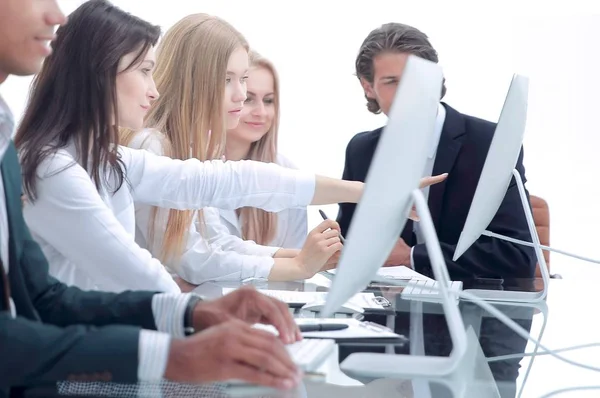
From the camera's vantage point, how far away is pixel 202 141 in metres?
3.04

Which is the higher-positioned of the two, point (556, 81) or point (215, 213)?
point (556, 81)

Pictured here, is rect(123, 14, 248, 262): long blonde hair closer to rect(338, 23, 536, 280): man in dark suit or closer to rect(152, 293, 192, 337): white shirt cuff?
rect(338, 23, 536, 280): man in dark suit

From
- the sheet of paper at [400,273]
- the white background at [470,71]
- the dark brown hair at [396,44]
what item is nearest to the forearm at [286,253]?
the sheet of paper at [400,273]

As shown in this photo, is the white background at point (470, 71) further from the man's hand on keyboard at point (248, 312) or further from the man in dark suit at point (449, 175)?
the man's hand on keyboard at point (248, 312)

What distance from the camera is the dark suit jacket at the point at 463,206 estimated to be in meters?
3.04

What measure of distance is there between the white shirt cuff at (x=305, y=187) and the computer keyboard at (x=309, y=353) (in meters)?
1.26

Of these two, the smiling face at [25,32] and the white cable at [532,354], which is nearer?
the smiling face at [25,32]

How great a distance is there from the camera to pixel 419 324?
76.1 inches

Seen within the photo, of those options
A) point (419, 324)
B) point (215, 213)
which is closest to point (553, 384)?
point (419, 324)

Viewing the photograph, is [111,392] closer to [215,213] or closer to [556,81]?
[215,213]

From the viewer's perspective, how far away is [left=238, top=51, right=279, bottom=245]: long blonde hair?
3.35 m

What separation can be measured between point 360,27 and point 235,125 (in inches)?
106

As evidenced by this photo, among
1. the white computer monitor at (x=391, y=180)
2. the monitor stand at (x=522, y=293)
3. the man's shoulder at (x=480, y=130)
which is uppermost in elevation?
the white computer monitor at (x=391, y=180)

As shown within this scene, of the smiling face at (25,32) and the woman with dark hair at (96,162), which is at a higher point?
the smiling face at (25,32)
